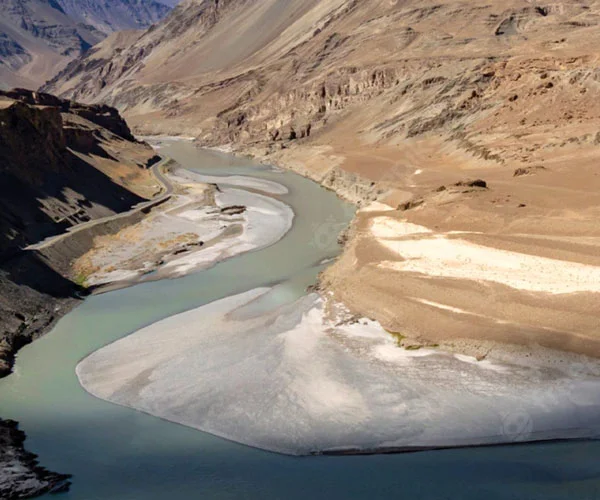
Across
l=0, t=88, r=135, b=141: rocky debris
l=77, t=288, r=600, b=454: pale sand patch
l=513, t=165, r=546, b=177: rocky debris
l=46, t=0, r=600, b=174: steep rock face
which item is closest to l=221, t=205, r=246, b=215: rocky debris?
l=46, t=0, r=600, b=174: steep rock face

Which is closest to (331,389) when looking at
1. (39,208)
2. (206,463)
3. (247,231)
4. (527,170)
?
(206,463)

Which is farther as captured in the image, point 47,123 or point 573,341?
point 47,123

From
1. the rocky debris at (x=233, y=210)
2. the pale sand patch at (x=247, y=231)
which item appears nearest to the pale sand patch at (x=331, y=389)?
the pale sand patch at (x=247, y=231)

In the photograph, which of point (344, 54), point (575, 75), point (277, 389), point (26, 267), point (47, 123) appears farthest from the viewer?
point (344, 54)

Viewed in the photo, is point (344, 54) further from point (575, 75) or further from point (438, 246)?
point (438, 246)

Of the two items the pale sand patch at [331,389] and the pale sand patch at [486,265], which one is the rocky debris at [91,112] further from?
the pale sand patch at [331,389]

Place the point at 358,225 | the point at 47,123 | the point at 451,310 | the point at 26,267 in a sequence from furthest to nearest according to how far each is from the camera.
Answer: the point at 47,123
the point at 358,225
the point at 26,267
the point at 451,310

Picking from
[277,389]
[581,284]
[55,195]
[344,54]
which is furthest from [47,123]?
[344,54]
